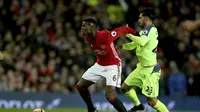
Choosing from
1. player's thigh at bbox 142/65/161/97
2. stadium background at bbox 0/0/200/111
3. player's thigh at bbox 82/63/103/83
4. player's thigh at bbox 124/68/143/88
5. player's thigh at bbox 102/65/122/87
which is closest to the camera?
player's thigh at bbox 102/65/122/87

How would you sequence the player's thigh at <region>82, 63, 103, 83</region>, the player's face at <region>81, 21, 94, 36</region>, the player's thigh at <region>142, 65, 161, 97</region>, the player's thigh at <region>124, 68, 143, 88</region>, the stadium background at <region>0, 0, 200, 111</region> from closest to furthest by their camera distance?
1. the player's face at <region>81, 21, 94, 36</region>
2. the player's thigh at <region>82, 63, 103, 83</region>
3. the player's thigh at <region>142, 65, 161, 97</region>
4. the player's thigh at <region>124, 68, 143, 88</region>
5. the stadium background at <region>0, 0, 200, 111</region>

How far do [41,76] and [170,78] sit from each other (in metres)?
3.98

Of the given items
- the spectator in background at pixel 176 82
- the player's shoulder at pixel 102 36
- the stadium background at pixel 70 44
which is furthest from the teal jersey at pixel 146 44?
the spectator in background at pixel 176 82

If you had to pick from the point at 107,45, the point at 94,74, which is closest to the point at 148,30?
the point at 107,45

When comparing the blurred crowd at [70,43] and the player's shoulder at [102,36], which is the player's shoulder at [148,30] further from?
the blurred crowd at [70,43]

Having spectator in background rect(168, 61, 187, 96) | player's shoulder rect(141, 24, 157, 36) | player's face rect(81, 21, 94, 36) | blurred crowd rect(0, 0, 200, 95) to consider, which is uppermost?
blurred crowd rect(0, 0, 200, 95)

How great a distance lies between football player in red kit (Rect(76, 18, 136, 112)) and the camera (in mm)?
14000

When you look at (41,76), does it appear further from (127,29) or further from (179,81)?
(127,29)

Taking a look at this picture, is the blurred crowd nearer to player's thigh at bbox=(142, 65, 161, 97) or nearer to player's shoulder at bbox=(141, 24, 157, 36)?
player's thigh at bbox=(142, 65, 161, 97)

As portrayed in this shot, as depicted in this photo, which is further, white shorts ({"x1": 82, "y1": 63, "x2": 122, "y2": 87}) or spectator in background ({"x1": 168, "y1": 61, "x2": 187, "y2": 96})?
spectator in background ({"x1": 168, "y1": 61, "x2": 187, "y2": 96})

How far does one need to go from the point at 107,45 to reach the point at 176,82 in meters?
7.74

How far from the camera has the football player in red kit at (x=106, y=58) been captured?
14.0 m

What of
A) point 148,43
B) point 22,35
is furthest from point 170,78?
point 148,43

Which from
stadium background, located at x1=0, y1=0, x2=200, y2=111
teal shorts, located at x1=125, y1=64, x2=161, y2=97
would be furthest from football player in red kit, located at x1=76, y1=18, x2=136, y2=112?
stadium background, located at x1=0, y1=0, x2=200, y2=111
